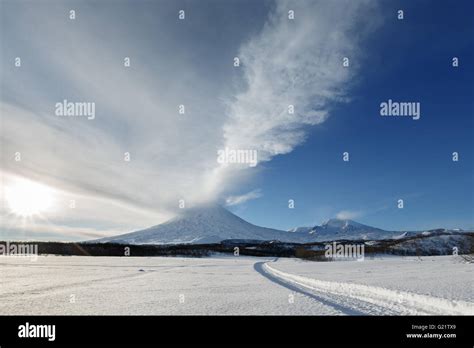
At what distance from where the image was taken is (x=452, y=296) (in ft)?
33.3

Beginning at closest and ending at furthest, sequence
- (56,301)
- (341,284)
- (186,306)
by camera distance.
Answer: (186,306)
(56,301)
(341,284)

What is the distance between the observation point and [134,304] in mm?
12133

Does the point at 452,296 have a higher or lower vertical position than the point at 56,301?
higher

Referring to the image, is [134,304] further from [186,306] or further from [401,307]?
[401,307]
